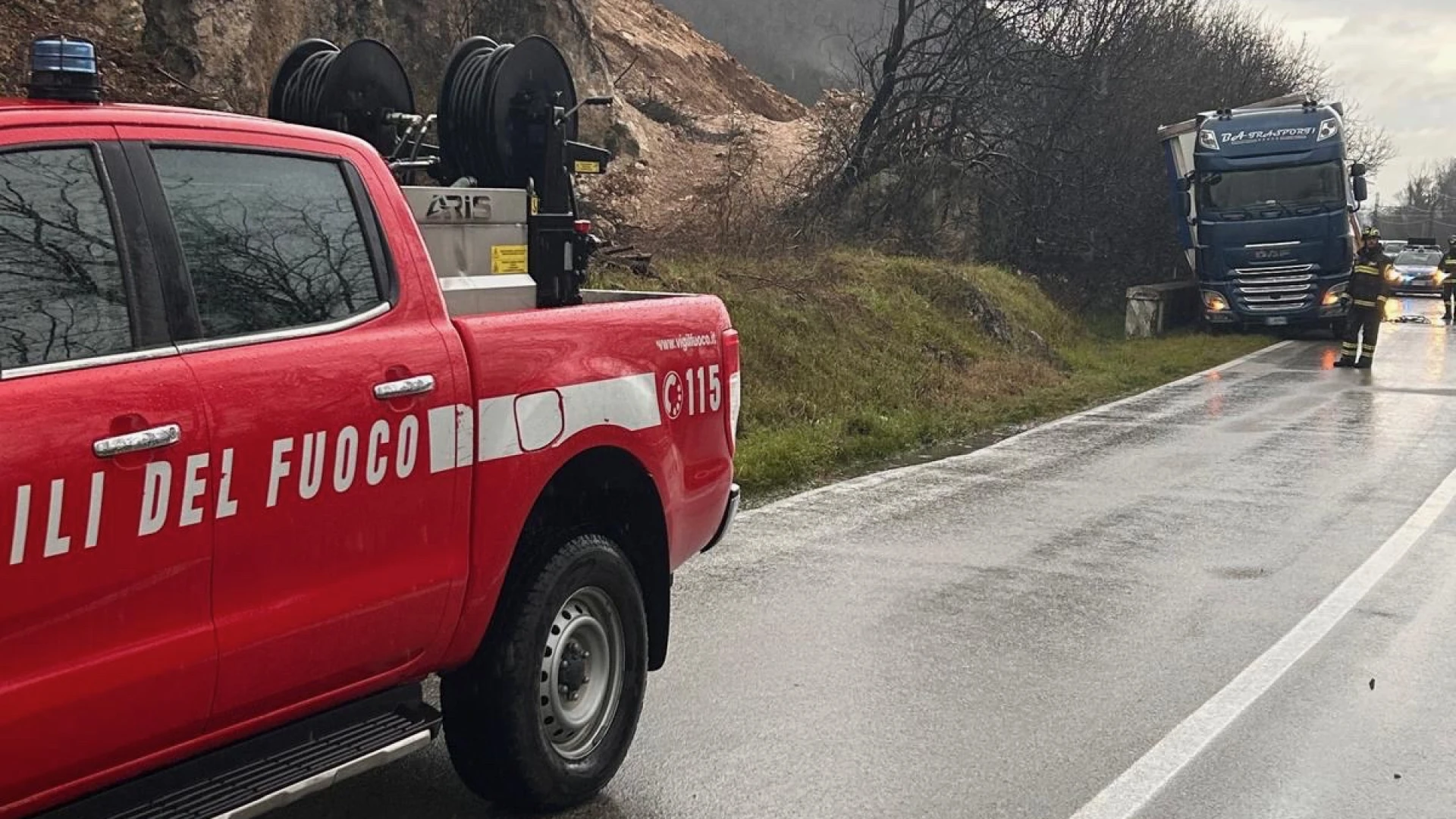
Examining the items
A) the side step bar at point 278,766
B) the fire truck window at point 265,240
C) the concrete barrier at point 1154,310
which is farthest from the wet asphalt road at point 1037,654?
the concrete barrier at point 1154,310

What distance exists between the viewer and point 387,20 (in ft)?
66.5

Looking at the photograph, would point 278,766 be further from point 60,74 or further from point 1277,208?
point 1277,208

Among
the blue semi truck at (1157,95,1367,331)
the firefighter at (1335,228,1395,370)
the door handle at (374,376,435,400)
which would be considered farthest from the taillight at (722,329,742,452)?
the blue semi truck at (1157,95,1367,331)

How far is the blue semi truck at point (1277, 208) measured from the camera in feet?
78.2

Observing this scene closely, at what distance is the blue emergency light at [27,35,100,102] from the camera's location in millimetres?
3342

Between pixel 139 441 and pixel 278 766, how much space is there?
92 cm

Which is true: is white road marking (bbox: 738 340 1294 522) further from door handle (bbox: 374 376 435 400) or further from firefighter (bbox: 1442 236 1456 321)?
firefighter (bbox: 1442 236 1456 321)

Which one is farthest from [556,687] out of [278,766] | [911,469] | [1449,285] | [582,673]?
[1449,285]

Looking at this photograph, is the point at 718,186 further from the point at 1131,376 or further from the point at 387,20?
the point at 1131,376

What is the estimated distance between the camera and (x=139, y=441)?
2.97 metres

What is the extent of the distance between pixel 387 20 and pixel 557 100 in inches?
607

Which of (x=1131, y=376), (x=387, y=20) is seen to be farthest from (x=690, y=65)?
(x=1131, y=376)

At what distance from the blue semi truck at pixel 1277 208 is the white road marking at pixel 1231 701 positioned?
654 inches

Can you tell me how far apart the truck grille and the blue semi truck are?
0.5 inches
